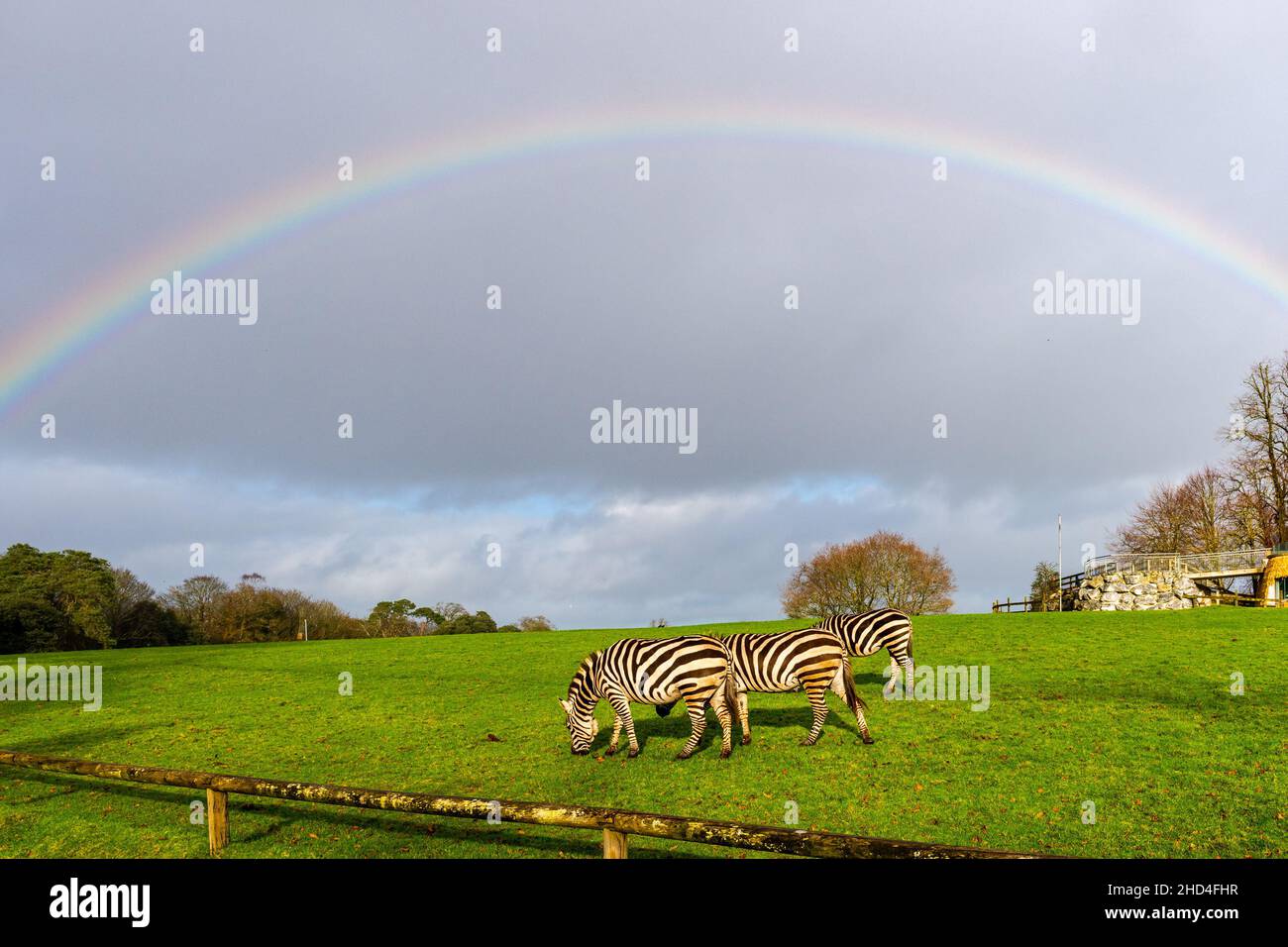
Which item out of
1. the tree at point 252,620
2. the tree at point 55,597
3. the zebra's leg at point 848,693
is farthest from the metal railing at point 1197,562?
the tree at point 55,597

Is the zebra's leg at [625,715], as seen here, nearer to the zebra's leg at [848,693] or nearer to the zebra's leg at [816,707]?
the zebra's leg at [816,707]

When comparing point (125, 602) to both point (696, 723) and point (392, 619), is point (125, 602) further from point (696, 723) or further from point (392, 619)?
point (696, 723)

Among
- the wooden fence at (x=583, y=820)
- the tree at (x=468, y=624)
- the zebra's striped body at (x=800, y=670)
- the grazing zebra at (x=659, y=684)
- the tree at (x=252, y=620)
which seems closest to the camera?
the wooden fence at (x=583, y=820)

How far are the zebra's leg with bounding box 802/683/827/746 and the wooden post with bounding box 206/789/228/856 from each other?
10.5 metres

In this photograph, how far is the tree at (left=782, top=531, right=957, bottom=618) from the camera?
72000 mm

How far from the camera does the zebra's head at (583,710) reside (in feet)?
52.7

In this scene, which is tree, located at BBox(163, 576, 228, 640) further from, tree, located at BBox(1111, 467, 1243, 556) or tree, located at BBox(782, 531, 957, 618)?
tree, located at BBox(1111, 467, 1243, 556)

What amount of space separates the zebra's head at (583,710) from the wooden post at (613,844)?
27.1 ft

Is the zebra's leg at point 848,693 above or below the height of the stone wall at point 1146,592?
above

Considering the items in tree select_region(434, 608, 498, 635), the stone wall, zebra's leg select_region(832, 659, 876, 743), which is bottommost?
tree select_region(434, 608, 498, 635)

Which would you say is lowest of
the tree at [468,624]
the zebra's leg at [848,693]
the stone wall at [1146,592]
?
the tree at [468,624]

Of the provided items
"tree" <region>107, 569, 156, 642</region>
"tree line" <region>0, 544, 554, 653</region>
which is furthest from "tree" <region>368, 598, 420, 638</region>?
"tree" <region>107, 569, 156, 642</region>
